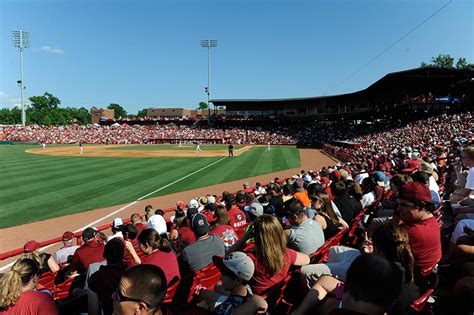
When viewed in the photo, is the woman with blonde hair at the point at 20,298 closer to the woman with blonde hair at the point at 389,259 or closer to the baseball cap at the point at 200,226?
the baseball cap at the point at 200,226

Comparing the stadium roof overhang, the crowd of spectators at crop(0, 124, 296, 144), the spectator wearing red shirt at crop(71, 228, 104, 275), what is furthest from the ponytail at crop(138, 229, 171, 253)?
the crowd of spectators at crop(0, 124, 296, 144)

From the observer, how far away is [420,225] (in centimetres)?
358

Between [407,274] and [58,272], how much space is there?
5232mm

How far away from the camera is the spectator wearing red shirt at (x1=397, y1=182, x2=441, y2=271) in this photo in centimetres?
347

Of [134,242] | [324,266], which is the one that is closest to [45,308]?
[324,266]

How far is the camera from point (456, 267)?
4.25 m

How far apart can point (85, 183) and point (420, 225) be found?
1990cm

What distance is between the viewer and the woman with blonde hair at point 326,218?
17.0ft

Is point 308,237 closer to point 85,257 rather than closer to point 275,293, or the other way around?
point 275,293

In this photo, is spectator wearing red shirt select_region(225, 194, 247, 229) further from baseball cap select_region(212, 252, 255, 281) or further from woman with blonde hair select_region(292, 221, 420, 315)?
woman with blonde hair select_region(292, 221, 420, 315)

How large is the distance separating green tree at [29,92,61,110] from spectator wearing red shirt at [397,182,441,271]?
595 feet

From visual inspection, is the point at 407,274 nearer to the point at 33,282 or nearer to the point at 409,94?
the point at 33,282

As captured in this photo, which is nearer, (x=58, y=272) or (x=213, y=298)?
(x=213, y=298)

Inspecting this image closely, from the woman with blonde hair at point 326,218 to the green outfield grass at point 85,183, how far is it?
37.7ft
